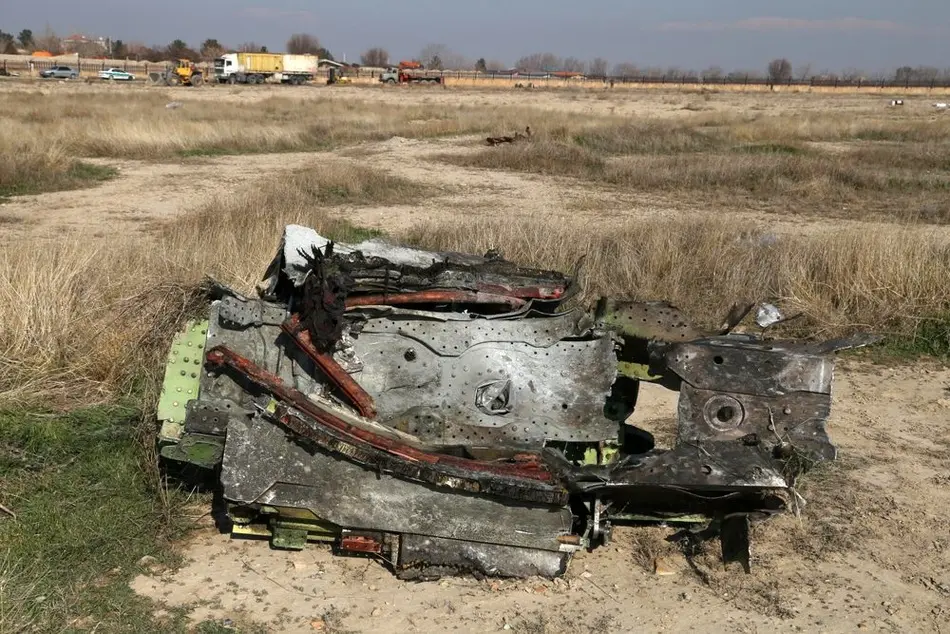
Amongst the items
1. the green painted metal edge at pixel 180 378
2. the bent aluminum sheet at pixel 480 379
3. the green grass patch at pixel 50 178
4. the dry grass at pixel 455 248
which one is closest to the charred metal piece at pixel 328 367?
the bent aluminum sheet at pixel 480 379

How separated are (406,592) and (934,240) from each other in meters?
8.53

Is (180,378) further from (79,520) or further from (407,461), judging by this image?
(407,461)

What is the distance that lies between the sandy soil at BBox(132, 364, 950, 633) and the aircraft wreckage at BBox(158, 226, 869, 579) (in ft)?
0.55

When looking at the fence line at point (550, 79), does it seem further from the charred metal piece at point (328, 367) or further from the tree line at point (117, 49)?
the charred metal piece at point (328, 367)

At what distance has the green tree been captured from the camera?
122 meters

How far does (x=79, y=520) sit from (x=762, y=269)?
7558 millimetres

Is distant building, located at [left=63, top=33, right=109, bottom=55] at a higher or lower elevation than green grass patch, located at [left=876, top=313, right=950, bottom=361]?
higher

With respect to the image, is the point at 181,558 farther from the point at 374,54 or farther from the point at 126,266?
the point at 374,54

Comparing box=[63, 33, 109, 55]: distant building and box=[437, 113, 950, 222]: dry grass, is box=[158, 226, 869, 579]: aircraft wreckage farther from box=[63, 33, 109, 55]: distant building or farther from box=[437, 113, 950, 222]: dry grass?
box=[63, 33, 109, 55]: distant building

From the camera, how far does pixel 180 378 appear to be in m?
4.91

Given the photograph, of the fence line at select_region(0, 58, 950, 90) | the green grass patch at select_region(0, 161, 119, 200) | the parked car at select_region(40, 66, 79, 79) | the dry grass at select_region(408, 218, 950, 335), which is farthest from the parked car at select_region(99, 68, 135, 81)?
the dry grass at select_region(408, 218, 950, 335)

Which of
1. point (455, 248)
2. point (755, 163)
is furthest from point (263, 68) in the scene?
point (455, 248)

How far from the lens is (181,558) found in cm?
479

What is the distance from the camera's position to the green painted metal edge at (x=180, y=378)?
4.79 metres
